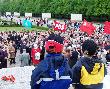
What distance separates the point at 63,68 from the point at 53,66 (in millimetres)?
147

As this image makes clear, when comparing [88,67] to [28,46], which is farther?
[28,46]

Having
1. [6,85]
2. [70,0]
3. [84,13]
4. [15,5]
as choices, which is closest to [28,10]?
[15,5]

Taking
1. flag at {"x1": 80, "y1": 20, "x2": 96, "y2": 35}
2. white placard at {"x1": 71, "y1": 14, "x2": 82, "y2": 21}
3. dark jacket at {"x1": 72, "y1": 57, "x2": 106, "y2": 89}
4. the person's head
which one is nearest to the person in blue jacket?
the person's head

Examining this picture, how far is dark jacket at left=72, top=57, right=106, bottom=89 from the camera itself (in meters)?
6.08

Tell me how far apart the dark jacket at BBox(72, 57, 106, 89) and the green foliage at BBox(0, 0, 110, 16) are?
58.1m

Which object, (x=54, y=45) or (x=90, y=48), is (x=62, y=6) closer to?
(x=90, y=48)

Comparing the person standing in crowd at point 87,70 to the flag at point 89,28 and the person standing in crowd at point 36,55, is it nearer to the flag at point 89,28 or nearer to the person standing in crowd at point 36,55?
the person standing in crowd at point 36,55

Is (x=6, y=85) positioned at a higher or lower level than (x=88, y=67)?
lower

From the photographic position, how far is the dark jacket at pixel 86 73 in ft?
19.9

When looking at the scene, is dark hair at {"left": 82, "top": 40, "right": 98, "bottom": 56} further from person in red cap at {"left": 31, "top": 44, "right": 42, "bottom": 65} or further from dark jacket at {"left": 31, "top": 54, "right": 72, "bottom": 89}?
person in red cap at {"left": 31, "top": 44, "right": 42, "bottom": 65}

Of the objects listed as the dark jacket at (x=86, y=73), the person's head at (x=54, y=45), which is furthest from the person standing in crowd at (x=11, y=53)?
the person's head at (x=54, y=45)

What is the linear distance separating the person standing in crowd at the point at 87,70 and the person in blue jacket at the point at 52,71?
0.27m

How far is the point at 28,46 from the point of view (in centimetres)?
2441

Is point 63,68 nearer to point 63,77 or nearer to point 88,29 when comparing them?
point 63,77
